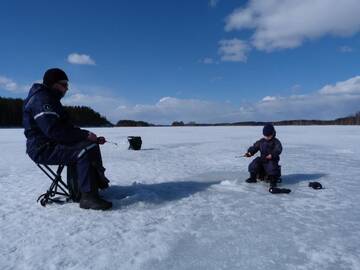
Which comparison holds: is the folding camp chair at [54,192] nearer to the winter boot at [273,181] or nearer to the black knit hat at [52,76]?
the black knit hat at [52,76]

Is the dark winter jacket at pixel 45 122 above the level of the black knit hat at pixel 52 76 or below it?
below

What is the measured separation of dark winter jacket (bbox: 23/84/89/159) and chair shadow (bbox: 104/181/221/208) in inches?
39.7

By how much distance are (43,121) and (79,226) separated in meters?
1.17

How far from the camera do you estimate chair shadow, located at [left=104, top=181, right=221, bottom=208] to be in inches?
165

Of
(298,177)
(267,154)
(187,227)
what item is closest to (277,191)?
(267,154)

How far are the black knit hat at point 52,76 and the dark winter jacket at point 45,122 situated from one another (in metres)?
0.09

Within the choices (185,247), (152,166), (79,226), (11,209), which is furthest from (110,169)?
(185,247)

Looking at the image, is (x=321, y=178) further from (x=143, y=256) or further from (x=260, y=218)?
(x=143, y=256)

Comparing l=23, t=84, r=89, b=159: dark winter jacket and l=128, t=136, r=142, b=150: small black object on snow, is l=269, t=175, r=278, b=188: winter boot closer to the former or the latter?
l=23, t=84, r=89, b=159: dark winter jacket

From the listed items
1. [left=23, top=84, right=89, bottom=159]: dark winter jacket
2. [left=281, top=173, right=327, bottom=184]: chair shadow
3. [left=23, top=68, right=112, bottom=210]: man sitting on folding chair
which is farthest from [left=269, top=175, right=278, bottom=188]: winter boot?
[left=23, top=84, right=89, bottom=159]: dark winter jacket

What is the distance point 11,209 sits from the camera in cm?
372

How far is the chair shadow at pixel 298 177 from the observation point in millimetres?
5633

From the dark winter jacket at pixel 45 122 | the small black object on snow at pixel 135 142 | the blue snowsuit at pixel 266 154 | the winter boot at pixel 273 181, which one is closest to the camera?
the dark winter jacket at pixel 45 122

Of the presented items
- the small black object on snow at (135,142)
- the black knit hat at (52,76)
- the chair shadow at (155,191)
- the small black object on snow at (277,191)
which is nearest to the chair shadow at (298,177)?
the small black object on snow at (277,191)
